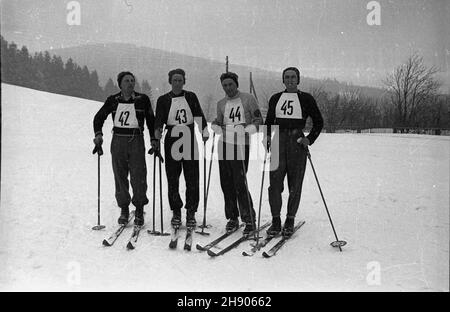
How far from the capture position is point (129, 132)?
5492 mm

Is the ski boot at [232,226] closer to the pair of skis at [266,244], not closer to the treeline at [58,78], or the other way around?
the pair of skis at [266,244]

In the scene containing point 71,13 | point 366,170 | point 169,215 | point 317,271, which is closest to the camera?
point 317,271

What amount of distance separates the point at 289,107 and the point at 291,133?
0.38 meters

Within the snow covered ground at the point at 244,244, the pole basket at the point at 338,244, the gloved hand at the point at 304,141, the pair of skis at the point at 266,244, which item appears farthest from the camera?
the gloved hand at the point at 304,141

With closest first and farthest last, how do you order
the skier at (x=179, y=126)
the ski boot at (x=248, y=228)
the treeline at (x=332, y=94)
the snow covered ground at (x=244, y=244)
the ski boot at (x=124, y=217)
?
1. the snow covered ground at (x=244, y=244)
2. the ski boot at (x=248, y=228)
3. the skier at (x=179, y=126)
4. the ski boot at (x=124, y=217)
5. the treeline at (x=332, y=94)

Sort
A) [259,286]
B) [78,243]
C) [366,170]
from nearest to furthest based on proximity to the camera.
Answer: [259,286] → [78,243] → [366,170]

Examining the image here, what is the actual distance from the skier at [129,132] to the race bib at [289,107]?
210 cm

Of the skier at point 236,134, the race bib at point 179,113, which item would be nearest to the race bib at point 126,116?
the race bib at point 179,113

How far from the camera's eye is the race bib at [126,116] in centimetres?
545

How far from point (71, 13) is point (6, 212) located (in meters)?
3.69

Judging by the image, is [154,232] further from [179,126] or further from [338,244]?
[338,244]
